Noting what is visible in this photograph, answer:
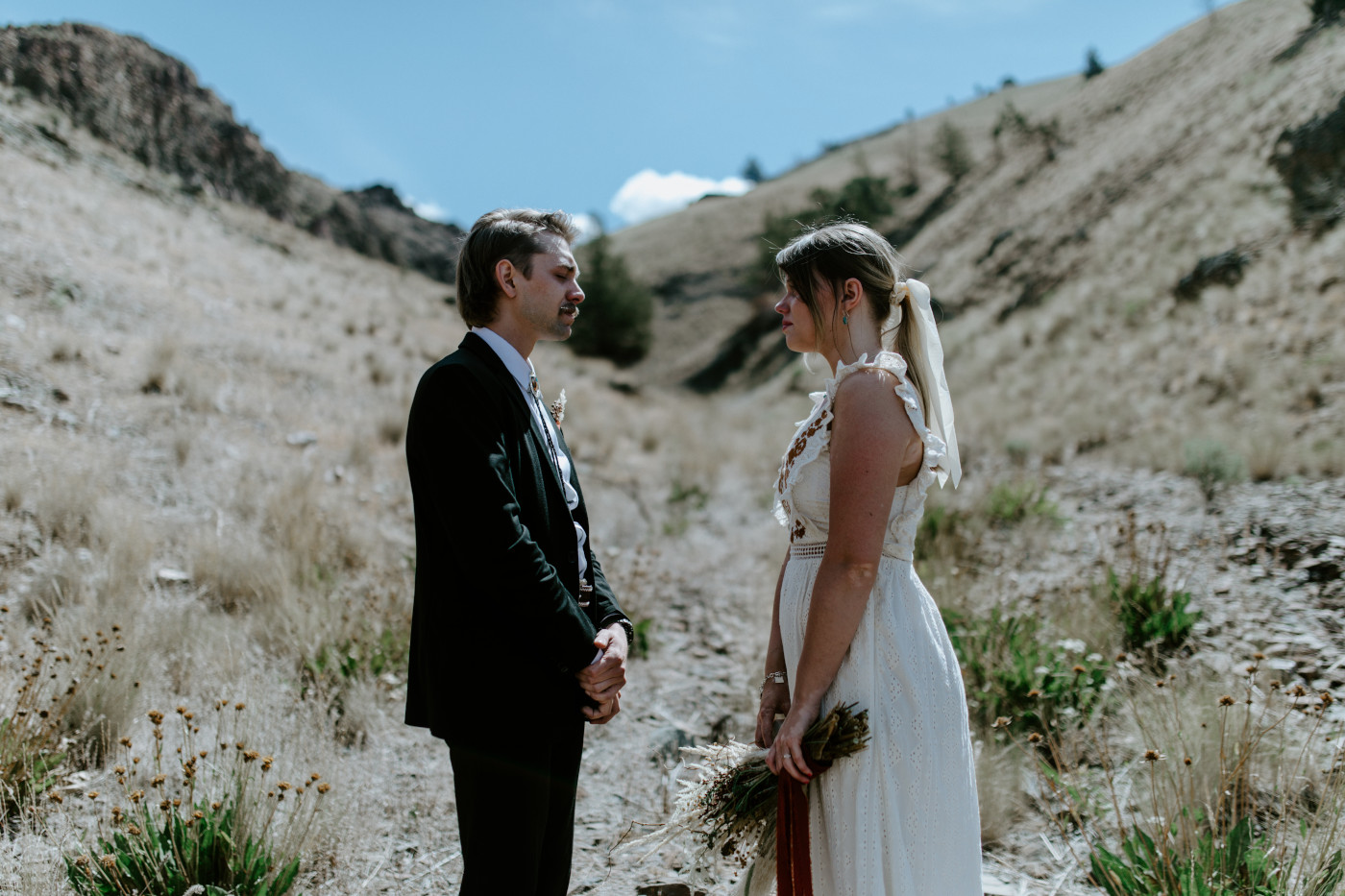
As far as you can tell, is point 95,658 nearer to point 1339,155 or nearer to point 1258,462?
point 1258,462

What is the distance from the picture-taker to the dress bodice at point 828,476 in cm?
186

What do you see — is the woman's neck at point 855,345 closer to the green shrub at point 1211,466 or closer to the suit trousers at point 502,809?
the suit trousers at point 502,809

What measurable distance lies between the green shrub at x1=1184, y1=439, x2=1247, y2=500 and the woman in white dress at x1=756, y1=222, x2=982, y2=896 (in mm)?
6229

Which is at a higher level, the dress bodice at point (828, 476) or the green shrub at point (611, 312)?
the green shrub at point (611, 312)

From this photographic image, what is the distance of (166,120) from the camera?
24562mm

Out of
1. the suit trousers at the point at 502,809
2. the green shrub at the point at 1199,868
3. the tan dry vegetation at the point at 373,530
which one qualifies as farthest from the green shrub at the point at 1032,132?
the suit trousers at the point at 502,809

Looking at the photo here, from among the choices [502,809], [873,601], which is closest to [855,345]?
[873,601]

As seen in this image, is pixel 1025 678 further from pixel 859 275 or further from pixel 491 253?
pixel 491 253

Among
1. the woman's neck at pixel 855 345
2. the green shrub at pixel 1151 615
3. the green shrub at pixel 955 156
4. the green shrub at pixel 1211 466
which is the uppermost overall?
the green shrub at pixel 955 156

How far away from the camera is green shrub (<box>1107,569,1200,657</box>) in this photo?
4.32 m

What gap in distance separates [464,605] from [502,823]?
0.54 metres

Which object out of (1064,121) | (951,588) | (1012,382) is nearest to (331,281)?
(1012,382)

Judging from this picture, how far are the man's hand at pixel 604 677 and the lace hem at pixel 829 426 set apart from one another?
612 millimetres

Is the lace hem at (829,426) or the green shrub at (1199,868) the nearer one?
the lace hem at (829,426)
